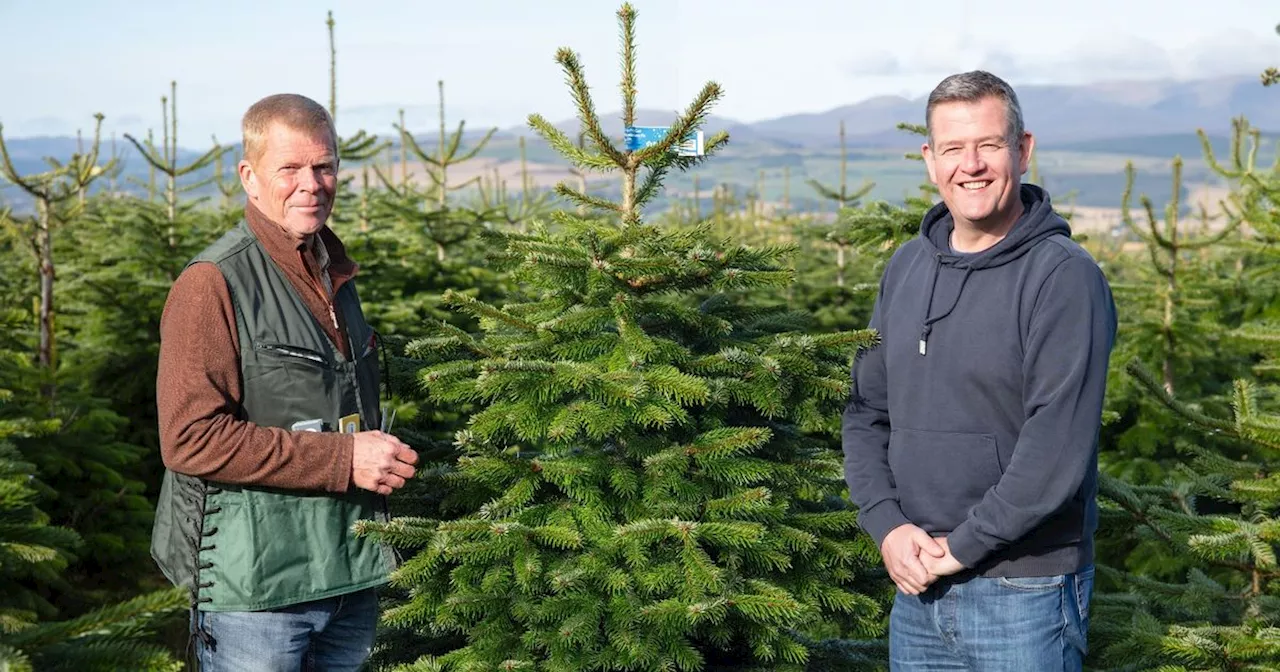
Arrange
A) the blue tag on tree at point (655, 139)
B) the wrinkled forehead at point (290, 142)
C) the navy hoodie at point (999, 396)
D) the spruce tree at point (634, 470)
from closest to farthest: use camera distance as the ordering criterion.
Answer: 1. the navy hoodie at point (999, 396)
2. the wrinkled forehead at point (290, 142)
3. the spruce tree at point (634, 470)
4. the blue tag on tree at point (655, 139)

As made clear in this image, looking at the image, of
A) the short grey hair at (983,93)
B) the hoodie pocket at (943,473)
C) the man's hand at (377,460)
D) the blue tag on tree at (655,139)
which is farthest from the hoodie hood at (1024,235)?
the man's hand at (377,460)

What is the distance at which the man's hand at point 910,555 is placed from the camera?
2.89m

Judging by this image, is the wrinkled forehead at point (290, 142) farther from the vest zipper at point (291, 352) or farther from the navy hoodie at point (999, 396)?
the navy hoodie at point (999, 396)

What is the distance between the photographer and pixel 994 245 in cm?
282

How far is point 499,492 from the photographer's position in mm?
3590

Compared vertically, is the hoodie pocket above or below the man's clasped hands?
above

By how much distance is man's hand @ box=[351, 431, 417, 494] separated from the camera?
9.68 feet

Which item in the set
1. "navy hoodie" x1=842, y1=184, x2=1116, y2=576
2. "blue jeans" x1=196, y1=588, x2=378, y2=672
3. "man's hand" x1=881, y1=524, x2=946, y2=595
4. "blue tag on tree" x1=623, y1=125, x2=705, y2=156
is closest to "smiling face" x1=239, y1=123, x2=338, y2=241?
"blue jeans" x1=196, y1=588, x2=378, y2=672

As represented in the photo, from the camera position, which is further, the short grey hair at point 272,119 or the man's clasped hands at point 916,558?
the short grey hair at point 272,119

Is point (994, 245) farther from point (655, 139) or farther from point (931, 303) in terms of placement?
point (655, 139)

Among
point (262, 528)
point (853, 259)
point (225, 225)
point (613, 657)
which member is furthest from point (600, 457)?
point (853, 259)

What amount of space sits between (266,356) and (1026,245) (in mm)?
1970

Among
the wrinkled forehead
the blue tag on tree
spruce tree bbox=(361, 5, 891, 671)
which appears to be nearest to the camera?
the wrinkled forehead

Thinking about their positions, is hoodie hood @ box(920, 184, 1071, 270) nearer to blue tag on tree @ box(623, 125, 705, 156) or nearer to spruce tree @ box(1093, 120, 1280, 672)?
spruce tree @ box(1093, 120, 1280, 672)
